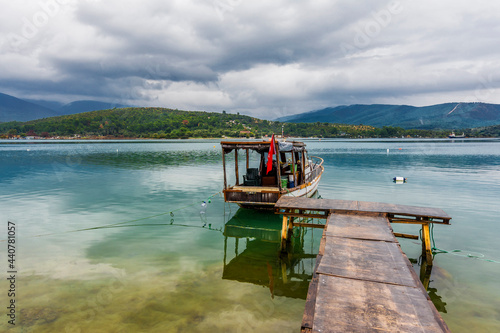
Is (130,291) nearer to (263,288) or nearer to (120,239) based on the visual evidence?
(263,288)

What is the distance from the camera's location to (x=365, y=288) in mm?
5086

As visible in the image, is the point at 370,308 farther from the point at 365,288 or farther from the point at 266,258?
the point at 266,258

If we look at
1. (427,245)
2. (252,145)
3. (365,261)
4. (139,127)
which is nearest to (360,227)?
(365,261)

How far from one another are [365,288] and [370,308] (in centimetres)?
64

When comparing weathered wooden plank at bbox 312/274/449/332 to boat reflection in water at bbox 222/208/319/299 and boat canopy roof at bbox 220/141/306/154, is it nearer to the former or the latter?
boat reflection in water at bbox 222/208/319/299

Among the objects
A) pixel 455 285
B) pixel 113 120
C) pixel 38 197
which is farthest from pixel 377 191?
pixel 113 120

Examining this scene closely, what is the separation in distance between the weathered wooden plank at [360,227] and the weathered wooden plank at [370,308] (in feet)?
8.86

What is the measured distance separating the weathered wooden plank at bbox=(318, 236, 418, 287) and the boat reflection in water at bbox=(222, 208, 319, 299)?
6.41ft

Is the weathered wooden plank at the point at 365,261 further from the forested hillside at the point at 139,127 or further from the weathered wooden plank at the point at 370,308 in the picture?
the forested hillside at the point at 139,127

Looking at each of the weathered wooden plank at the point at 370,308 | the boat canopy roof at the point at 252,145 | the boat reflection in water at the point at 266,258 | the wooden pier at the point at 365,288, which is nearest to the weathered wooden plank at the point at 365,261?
the wooden pier at the point at 365,288

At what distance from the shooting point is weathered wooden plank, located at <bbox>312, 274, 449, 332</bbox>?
4.04 metres

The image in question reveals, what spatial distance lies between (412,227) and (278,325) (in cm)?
1050

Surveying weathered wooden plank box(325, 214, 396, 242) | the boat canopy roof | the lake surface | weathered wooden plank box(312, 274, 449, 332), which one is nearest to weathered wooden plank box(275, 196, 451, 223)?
weathered wooden plank box(325, 214, 396, 242)

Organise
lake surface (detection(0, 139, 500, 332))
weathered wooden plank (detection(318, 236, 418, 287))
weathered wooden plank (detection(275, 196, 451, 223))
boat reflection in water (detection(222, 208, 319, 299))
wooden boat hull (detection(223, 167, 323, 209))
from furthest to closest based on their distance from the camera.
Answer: wooden boat hull (detection(223, 167, 323, 209)) < weathered wooden plank (detection(275, 196, 451, 223)) < boat reflection in water (detection(222, 208, 319, 299)) < lake surface (detection(0, 139, 500, 332)) < weathered wooden plank (detection(318, 236, 418, 287))
